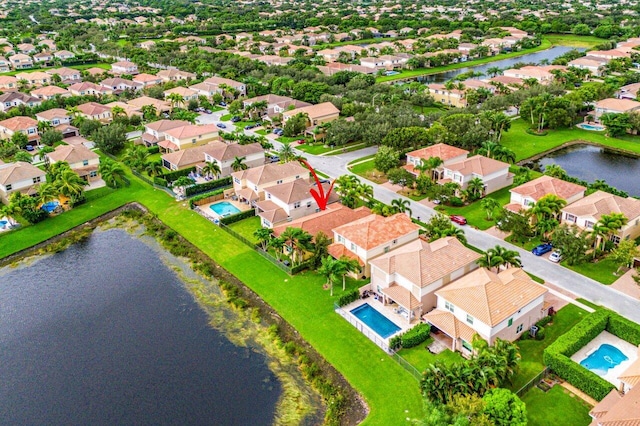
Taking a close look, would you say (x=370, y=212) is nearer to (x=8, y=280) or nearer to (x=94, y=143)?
(x=8, y=280)

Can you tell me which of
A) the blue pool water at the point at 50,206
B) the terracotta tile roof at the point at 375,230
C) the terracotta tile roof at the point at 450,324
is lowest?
the terracotta tile roof at the point at 450,324

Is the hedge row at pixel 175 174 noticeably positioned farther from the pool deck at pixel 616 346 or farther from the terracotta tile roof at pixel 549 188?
the pool deck at pixel 616 346

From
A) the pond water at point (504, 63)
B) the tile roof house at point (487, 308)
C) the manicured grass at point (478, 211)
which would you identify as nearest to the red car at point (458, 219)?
the manicured grass at point (478, 211)

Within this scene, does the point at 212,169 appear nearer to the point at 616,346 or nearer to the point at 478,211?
the point at 478,211

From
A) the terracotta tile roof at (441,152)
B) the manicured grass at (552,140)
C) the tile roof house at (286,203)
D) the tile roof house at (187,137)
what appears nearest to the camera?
the tile roof house at (286,203)

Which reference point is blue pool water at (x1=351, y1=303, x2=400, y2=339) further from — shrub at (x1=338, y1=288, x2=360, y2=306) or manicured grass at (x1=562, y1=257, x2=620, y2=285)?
manicured grass at (x1=562, y1=257, x2=620, y2=285)

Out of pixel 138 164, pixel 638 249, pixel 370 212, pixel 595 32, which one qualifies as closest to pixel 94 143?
pixel 138 164

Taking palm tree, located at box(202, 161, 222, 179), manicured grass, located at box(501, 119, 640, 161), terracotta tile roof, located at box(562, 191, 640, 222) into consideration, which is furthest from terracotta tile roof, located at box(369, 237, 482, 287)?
manicured grass, located at box(501, 119, 640, 161)
